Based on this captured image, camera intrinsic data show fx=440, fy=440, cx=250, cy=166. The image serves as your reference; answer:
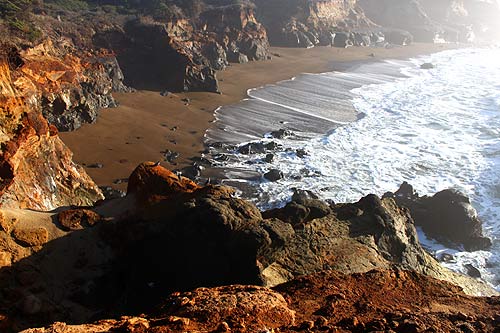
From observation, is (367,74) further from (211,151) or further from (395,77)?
(211,151)

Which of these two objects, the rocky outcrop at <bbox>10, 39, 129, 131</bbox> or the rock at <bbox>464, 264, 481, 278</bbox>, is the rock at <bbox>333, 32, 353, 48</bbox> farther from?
the rock at <bbox>464, 264, 481, 278</bbox>

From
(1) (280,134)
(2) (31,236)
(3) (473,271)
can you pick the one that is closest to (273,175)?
(1) (280,134)

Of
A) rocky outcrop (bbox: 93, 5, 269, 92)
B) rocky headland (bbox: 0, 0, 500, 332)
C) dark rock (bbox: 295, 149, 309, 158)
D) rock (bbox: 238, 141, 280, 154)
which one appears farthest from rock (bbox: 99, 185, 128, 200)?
rocky outcrop (bbox: 93, 5, 269, 92)

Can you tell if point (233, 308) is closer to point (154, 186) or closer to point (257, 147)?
point (154, 186)

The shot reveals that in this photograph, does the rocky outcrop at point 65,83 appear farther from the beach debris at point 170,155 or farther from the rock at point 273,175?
the rock at point 273,175

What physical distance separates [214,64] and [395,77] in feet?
57.1

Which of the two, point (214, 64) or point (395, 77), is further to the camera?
point (395, 77)

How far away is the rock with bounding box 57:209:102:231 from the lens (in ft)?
29.8

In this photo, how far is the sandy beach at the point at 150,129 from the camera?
19.0m

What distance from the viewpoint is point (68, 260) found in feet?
28.2

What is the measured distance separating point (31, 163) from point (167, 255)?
212 inches

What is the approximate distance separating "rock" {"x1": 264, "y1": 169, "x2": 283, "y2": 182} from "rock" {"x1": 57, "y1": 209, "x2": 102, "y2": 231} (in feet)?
33.2

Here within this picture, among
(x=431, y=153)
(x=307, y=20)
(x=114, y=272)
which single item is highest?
(x=307, y=20)

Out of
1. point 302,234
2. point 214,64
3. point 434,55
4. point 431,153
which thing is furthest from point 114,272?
point 434,55
